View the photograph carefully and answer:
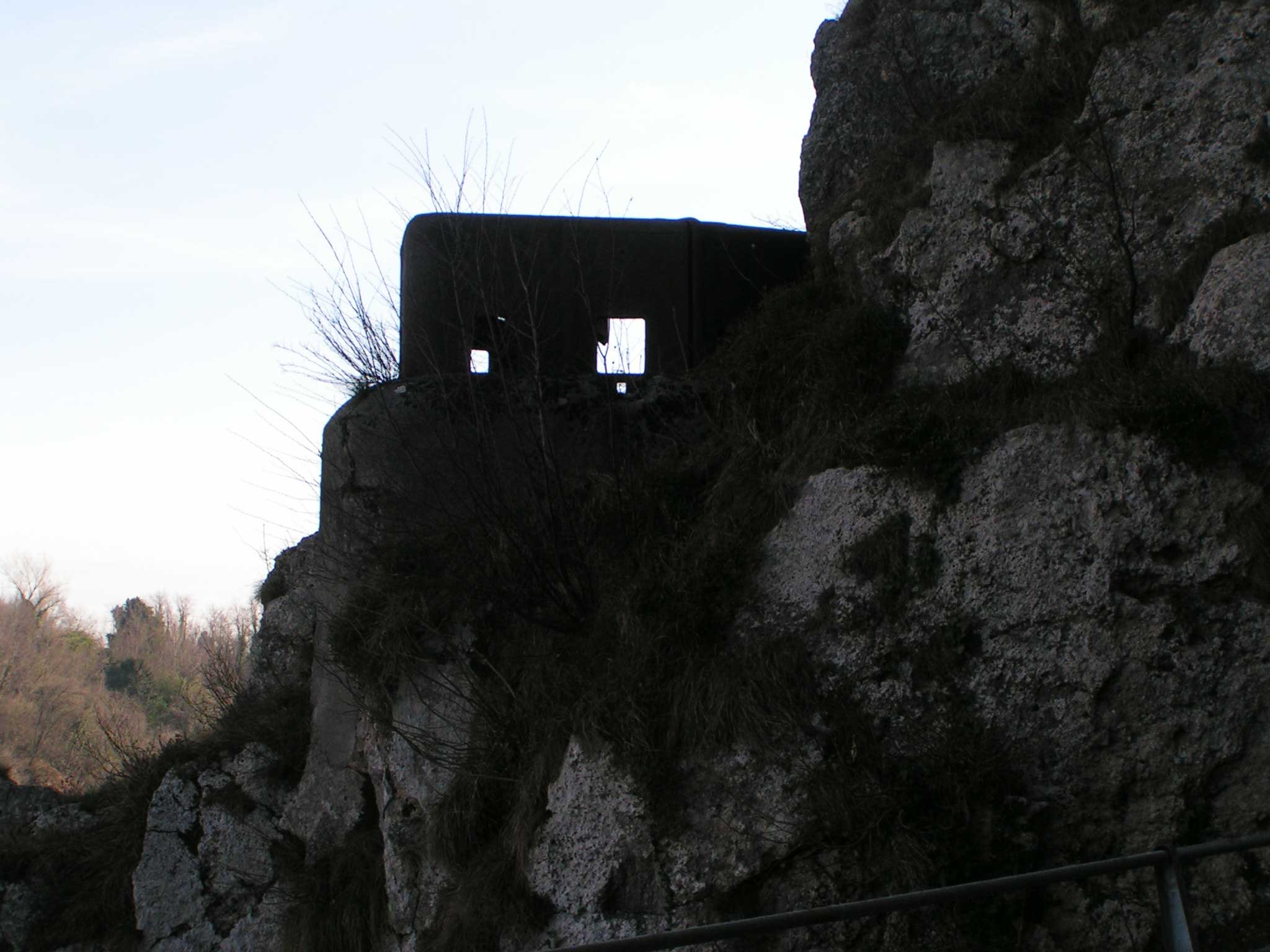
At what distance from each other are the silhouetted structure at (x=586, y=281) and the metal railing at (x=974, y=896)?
5284 mm

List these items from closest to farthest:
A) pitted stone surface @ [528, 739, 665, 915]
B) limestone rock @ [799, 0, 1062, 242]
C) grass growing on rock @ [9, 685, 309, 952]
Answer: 1. pitted stone surface @ [528, 739, 665, 915]
2. limestone rock @ [799, 0, 1062, 242]
3. grass growing on rock @ [9, 685, 309, 952]

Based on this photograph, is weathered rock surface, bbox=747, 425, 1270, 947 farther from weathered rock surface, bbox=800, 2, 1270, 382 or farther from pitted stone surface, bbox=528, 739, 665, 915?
pitted stone surface, bbox=528, 739, 665, 915

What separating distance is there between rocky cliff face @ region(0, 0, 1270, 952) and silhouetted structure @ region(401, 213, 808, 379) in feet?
1.74

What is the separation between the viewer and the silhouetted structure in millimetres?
8219

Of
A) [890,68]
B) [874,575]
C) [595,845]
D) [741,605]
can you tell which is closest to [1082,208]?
[890,68]

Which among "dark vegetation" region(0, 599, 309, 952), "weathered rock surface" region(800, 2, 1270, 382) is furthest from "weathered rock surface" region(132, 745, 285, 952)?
"weathered rock surface" region(800, 2, 1270, 382)

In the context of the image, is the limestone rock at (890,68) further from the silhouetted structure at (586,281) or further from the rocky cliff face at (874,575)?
the silhouetted structure at (586,281)

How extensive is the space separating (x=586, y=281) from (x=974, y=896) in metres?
6.52

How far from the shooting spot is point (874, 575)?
5.86 m

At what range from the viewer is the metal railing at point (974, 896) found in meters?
2.39

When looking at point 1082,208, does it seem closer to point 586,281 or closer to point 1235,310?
point 1235,310

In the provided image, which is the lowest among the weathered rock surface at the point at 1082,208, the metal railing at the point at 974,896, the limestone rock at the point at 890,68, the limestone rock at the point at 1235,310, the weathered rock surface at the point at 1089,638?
the metal railing at the point at 974,896

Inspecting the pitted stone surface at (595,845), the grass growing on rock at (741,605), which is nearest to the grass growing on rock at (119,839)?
the grass growing on rock at (741,605)

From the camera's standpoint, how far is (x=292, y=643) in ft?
36.6
